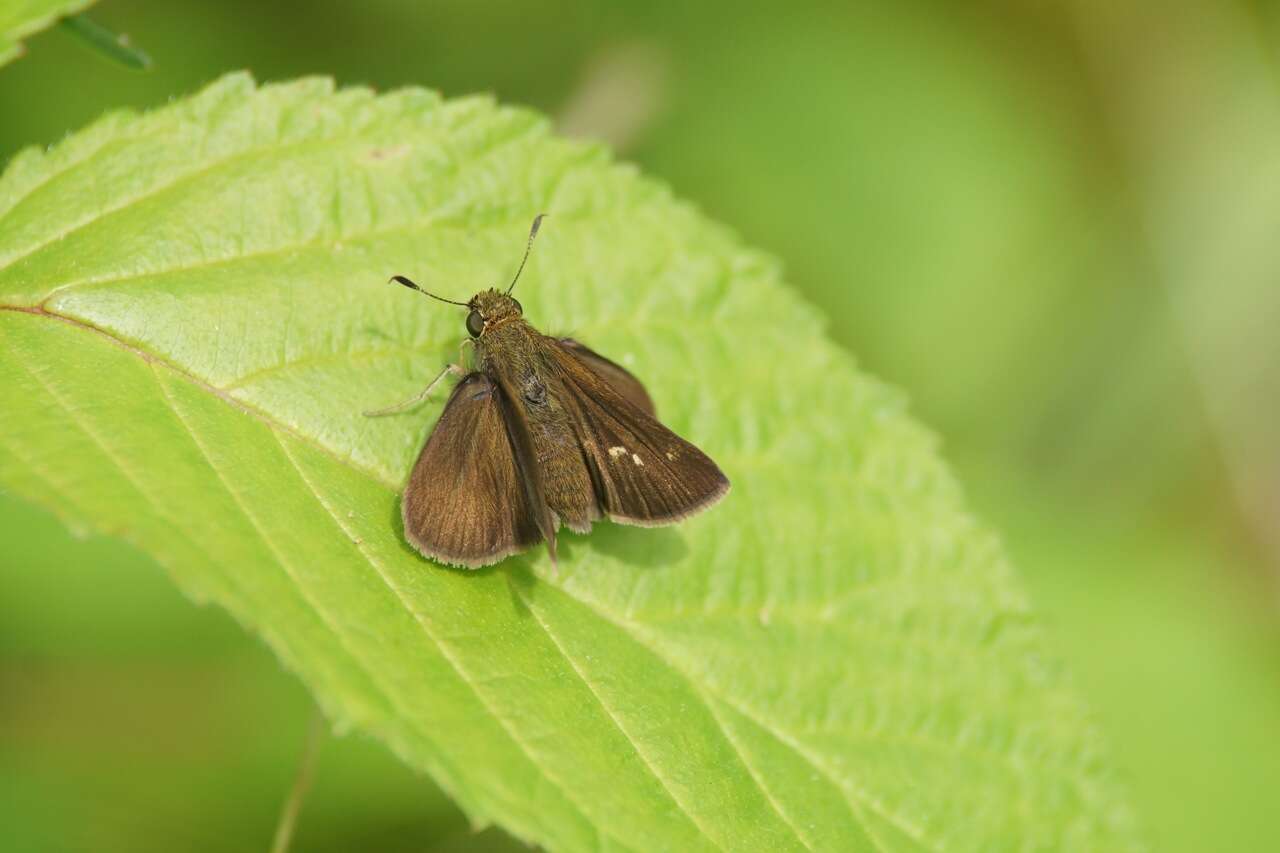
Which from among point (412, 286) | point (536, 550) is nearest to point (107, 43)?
point (412, 286)

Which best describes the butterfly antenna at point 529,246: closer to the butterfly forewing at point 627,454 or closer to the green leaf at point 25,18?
the butterfly forewing at point 627,454

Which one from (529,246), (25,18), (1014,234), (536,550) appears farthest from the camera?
(1014,234)

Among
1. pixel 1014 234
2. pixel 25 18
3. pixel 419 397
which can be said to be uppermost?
pixel 1014 234

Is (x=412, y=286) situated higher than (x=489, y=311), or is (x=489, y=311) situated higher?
(x=489, y=311)

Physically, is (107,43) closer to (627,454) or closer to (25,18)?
(25,18)

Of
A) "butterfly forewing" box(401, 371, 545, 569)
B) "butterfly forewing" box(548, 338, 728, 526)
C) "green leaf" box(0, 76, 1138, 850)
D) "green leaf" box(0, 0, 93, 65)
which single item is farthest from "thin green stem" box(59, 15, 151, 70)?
"butterfly forewing" box(548, 338, 728, 526)

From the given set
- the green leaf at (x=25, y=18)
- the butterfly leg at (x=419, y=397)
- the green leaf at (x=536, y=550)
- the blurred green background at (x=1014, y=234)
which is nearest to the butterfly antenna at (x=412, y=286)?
the green leaf at (x=536, y=550)

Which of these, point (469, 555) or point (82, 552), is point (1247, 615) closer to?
point (469, 555)
